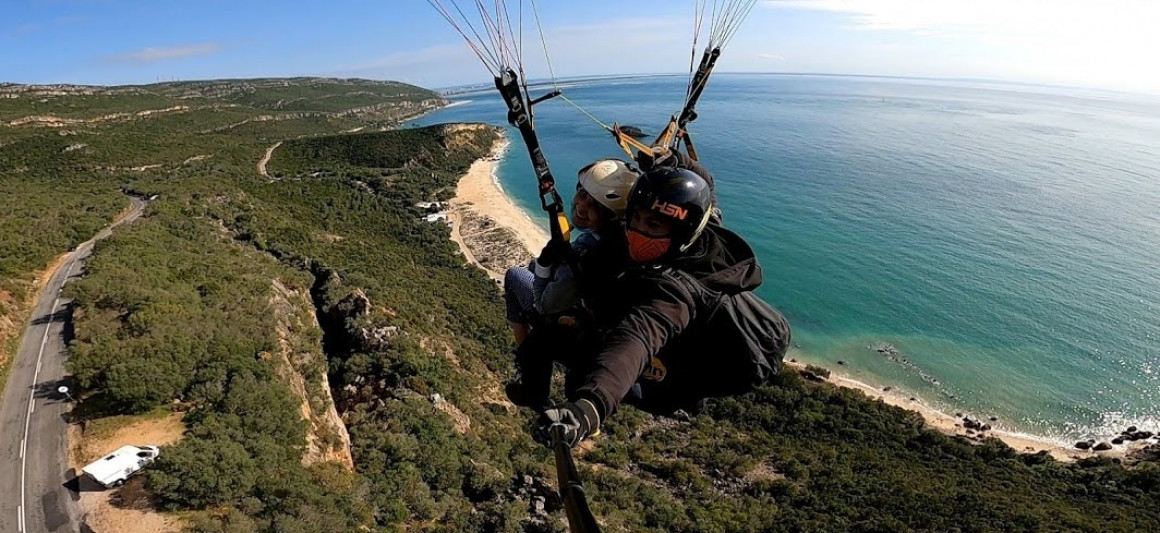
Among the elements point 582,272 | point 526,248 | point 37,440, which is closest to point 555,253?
point 582,272

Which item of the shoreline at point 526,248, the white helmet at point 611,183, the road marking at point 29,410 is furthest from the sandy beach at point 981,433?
the road marking at point 29,410

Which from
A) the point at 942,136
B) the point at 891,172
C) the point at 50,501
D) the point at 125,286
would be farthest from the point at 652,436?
the point at 942,136

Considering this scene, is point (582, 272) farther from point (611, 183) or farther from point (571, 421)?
point (571, 421)

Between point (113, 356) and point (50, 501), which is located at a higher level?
point (113, 356)

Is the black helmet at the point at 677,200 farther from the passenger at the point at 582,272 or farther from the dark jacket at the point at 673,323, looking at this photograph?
the passenger at the point at 582,272

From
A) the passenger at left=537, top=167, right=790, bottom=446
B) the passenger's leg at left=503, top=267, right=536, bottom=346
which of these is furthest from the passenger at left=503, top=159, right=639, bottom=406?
the passenger's leg at left=503, top=267, right=536, bottom=346

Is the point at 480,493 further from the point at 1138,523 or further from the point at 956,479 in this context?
the point at 1138,523

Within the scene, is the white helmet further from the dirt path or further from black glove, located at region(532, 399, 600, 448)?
the dirt path
